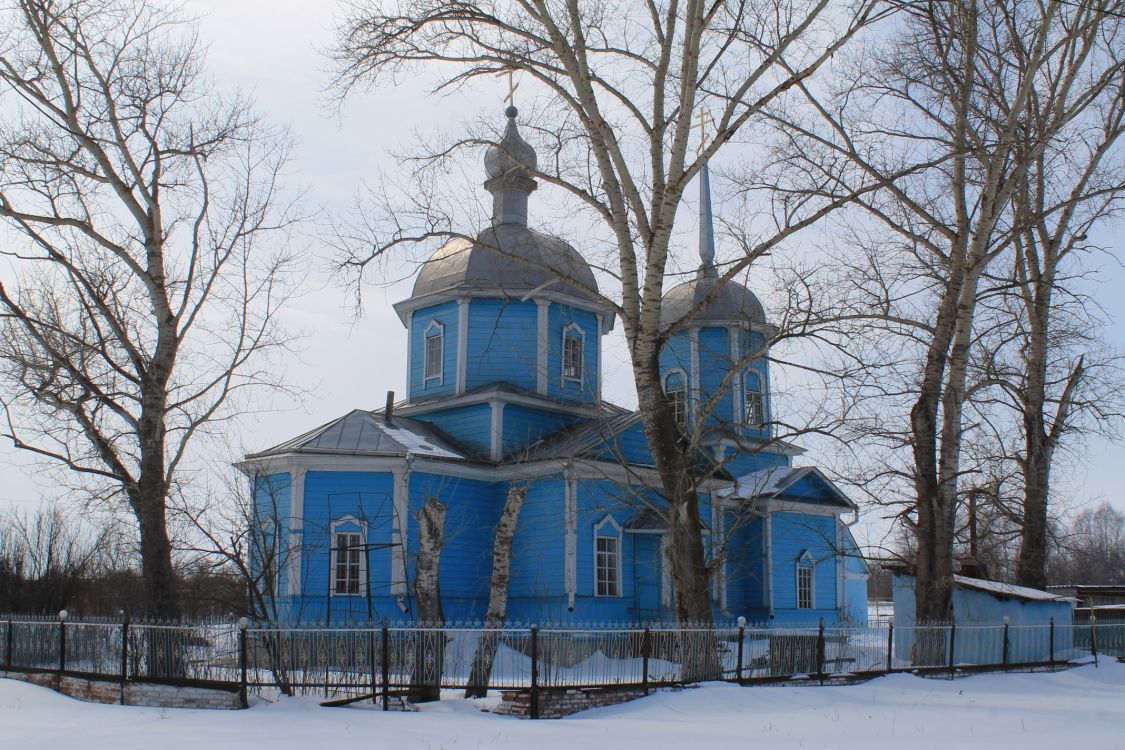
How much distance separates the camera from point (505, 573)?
13.4 meters

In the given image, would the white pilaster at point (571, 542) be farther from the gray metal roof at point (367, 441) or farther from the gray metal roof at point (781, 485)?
the gray metal roof at point (781, 485)

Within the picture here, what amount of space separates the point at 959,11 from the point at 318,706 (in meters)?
11.9

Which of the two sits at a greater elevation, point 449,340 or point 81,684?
point 449,340

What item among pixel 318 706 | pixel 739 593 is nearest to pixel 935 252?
pixel 739 593

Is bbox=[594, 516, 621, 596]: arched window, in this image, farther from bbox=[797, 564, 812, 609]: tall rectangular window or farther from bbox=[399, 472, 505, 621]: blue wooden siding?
bbox=[797, 564, 812, 609]: tall rectangular window

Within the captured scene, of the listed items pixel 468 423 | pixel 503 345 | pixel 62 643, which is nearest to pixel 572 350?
pixel 503 345

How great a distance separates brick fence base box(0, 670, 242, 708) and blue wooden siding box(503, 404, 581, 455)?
9286mm

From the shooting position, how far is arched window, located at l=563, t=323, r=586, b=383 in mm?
21641

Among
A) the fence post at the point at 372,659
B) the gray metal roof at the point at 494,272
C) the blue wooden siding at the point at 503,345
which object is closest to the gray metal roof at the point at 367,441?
the blue wooden siding at the point at 503,345

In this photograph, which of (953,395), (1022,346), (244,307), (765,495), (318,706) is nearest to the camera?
(318,706)

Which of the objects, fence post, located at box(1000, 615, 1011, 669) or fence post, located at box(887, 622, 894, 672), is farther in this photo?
fence post, located at box(1000, 615, 1011, 669)

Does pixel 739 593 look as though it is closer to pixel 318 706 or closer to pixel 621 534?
pixel 621 534

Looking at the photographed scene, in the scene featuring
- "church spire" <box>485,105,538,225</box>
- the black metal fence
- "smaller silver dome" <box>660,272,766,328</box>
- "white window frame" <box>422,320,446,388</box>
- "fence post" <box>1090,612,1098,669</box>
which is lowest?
"fence post" <box>1090,612,1098,669</box>

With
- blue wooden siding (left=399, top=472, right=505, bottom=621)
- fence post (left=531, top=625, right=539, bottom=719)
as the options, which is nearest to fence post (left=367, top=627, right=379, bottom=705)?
fence post (left=531, top=625, right=539, bottom=719)
